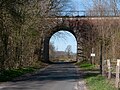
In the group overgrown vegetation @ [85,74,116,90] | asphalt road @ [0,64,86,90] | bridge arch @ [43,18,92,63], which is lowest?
asphalt road @ [0,64,86,90]

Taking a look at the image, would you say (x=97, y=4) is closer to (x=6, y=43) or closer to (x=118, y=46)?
(x=118, y=46)

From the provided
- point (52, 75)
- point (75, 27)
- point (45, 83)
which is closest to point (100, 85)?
point (45, 83)

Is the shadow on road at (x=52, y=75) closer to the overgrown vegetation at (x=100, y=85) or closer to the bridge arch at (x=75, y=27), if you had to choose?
the overgrown vegetation at (x=100, y=85)

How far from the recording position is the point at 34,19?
41.8 metres

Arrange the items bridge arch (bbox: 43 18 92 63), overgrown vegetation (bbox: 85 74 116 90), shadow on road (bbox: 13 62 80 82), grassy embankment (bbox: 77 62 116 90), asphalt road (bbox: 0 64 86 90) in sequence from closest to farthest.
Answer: overgrown vegetation (bbox: 85 74 116 90) → grassy embankment (bbox: 77 62 116 90) → asphalt road (bbox: 0 64 86 90) → shadow on road (bbox: 13 62 80 82) → bridge arch (bbox: 43 18 92 63)

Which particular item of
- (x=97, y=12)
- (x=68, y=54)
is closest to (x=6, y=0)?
(x=97, y=12)

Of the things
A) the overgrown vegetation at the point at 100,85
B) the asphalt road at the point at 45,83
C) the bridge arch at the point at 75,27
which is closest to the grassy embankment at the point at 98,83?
the overgrown vegetation at the point at 100,85

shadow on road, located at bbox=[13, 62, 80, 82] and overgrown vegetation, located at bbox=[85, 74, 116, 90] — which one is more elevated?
overgrown vegetation, located at bbox=[85, 74, 116, 90]

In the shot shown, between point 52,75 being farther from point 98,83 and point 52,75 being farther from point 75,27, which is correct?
point 75,27

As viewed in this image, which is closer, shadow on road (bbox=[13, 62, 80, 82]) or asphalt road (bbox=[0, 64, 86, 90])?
asphalt road (bbox=[0, 64, 86, 90])

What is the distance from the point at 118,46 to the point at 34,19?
9.09m

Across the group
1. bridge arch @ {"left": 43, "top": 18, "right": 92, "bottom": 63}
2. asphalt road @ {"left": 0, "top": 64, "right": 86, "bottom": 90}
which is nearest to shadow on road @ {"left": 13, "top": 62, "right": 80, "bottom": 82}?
asphalt road @ {"left": 0, "top": 64, "right": 86, "bottom": 90}

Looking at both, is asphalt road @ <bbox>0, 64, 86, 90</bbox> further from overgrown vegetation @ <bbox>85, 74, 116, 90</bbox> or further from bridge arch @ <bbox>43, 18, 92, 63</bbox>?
bridge arch @ <bbox>43, 18, 92, 63</bbox>

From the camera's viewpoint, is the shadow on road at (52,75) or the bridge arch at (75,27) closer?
the shadow on road at (52,75)
